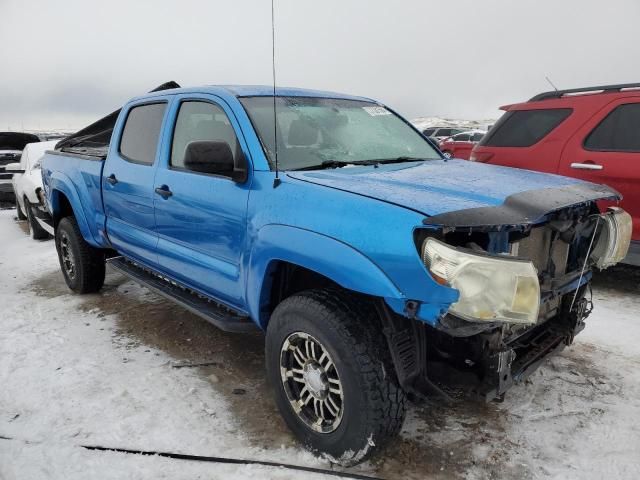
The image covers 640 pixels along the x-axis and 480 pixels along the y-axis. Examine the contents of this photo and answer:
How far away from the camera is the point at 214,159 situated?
278 centimetres

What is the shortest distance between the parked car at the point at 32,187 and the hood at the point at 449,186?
20.4 feet

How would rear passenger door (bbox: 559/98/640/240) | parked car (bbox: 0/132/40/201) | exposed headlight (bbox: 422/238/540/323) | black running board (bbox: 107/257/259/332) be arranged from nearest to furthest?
exposed headlight (bbox: 422/238/540/323), black running board (bbox: 107/257/259/332), rear passenger door (bbox: 559/98/640/240), parked car (bbox: 0/132/40/201)

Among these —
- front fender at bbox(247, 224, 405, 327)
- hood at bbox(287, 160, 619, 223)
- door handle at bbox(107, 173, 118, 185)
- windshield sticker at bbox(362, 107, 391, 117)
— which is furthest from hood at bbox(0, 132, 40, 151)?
hood at bbox(287, 160, 619, 223)

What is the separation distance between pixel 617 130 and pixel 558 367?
2563 mm

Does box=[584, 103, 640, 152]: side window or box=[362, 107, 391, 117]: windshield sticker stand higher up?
box=[362, 107, 391, 117]: windshield sticker

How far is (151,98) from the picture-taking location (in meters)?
4.05

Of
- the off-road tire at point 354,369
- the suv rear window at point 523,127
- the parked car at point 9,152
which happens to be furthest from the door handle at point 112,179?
the parked car at point 9,152

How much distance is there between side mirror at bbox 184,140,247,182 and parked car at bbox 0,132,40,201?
1134cm

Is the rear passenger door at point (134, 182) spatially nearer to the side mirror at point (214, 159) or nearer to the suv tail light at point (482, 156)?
the side mirror at point (214, 159)

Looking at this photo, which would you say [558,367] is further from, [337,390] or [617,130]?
[617,130]

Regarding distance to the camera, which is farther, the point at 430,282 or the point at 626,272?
the point at 626,272

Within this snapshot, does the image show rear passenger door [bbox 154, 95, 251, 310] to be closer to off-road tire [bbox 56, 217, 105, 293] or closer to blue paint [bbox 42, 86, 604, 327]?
blue paint [bbox 42, 86, 604, 327]

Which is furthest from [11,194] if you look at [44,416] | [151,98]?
[44,416]

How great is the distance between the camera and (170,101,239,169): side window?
10.5 feet
